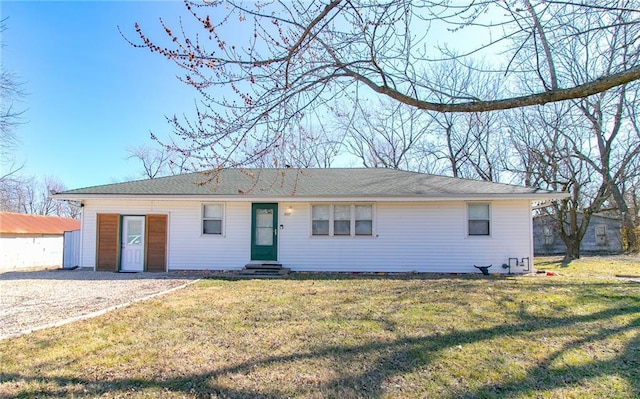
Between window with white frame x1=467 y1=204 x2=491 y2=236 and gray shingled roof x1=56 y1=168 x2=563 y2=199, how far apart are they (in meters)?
0.59

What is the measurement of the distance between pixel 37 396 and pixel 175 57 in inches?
136

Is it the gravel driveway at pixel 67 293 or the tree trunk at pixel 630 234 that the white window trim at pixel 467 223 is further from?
the tree trunk at pixel 630 234

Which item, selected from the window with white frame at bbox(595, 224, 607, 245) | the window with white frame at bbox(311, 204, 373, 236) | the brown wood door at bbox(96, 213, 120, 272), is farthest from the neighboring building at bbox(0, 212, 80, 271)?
the window with white frame at bbox(595, 224, 607, 245)

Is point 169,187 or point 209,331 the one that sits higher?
point 169,187

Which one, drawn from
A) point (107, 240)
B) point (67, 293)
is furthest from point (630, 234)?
point (67, 293)

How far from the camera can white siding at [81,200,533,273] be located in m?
11.5

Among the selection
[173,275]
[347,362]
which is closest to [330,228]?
[173,275]

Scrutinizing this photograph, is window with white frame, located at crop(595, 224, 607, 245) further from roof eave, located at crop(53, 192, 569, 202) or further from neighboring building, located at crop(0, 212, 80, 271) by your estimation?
neighboring building, located at crop(0, 212, 80, 271)

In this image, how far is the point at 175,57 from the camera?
148 inches

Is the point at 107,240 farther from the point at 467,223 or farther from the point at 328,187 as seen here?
the point at 467,223

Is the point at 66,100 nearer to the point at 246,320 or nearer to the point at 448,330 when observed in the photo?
the point at 246,320

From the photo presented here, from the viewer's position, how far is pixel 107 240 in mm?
12367

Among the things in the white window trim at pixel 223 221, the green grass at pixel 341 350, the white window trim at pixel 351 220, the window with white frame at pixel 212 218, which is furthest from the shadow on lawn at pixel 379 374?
the window with white frame at pixel 212 218

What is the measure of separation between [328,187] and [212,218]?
4.11m
